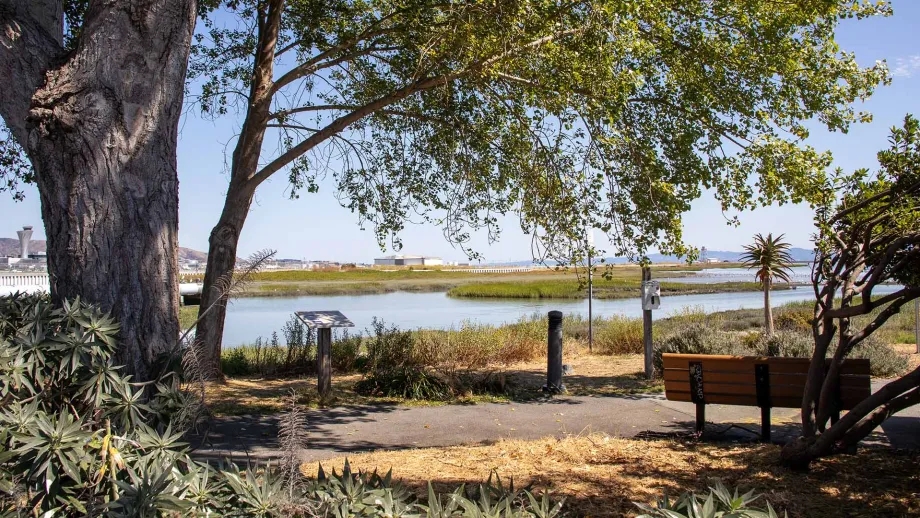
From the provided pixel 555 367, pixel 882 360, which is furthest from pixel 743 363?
pixel 882 360

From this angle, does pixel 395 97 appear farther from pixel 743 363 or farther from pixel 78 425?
pixel 78 425

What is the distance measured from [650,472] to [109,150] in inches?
175

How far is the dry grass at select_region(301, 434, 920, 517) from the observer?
15.6 ft

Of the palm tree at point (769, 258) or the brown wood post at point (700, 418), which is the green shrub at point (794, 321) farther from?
the brown wood post at point (700, 418)

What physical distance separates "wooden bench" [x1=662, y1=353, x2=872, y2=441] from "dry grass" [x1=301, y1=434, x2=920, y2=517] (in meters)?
0.50

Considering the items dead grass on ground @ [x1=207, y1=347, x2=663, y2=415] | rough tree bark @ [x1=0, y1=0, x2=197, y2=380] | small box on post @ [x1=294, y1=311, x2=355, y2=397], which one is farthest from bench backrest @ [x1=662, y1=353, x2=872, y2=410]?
rough tree bark @ [x1=0, y1=0, x2=197, y2=380]

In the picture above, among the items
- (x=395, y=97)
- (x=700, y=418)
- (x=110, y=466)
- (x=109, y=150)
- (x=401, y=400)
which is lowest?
(x=401, y=400)

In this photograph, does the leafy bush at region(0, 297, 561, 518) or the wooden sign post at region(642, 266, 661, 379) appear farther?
the wooden sign post at region(642, 266, 661, 379)

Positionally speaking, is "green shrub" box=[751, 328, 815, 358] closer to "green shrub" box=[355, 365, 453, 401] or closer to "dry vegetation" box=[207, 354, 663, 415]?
"dry vegetation" box=[207, 354, 663, 415]

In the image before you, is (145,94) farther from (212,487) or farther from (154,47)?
(212,487)

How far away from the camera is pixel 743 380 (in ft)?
22.4

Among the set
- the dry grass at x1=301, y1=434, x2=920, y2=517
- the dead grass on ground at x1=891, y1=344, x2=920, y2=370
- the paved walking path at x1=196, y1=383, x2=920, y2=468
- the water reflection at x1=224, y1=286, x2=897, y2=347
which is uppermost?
the dry grass at x1=301, y1=434, x2=920, y2=517

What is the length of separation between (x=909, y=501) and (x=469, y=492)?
3.81 metres

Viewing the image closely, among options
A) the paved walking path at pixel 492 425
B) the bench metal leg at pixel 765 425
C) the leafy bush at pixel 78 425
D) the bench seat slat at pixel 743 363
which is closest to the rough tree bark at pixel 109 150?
the leafy bush at pixel 78 425
